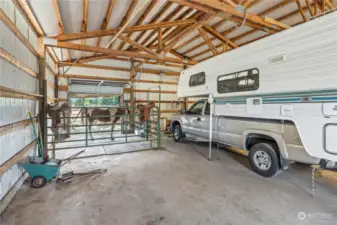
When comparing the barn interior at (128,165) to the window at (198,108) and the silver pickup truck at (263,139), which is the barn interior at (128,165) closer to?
the silver pickup truck at (263,139)

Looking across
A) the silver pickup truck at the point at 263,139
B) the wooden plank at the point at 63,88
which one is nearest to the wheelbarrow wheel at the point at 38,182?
the silver pickup truck at the point at 263,139

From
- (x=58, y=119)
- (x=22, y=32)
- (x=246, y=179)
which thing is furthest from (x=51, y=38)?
(x=246, y=179)

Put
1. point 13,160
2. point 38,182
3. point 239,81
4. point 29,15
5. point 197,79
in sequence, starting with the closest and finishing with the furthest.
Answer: point 13,160 < point 38,182 < point 29,15 < point 239,81 < point 197,79

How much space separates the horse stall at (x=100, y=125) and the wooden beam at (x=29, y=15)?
65.1 inches

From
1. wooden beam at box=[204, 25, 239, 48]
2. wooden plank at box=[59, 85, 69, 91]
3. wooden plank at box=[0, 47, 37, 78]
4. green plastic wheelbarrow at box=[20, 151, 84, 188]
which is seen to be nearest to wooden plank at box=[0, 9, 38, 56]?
wooden plank at box=[0, 47, 37, 78]

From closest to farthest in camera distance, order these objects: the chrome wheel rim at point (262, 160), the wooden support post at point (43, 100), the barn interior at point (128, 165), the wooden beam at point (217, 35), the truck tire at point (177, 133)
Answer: the barn interior at point (128, 165) → the chrome wheel rim at point (262, 160) → the wooden support post at point (43, 100) → the truck tire at point (177, 133) → the wooden beam at point (217, 35)

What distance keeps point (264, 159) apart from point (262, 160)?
1.9 inches

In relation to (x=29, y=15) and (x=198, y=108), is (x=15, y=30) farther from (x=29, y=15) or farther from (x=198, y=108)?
(x=198, y=108)

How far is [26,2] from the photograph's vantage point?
2812 millimetres

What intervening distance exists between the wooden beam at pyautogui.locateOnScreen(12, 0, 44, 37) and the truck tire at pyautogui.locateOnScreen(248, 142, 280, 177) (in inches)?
188

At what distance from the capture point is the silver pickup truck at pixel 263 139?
2.74m

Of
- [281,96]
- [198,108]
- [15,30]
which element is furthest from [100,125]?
[281,96]

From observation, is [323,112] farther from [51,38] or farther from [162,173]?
[51,38]

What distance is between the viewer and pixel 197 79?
4949mm
